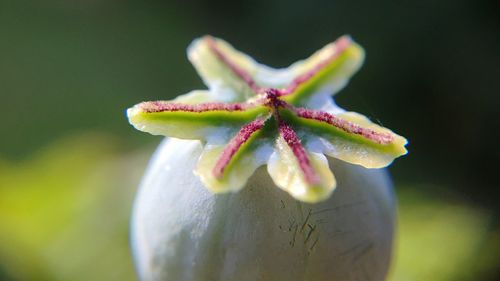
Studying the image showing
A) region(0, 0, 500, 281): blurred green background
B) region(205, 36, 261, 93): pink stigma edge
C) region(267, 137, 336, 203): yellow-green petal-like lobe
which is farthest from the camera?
region(0, 0, 500, 281): blurred green background

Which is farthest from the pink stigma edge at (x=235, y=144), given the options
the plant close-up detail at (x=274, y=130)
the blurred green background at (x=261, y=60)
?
the blurred green background at (x=261, y=60)

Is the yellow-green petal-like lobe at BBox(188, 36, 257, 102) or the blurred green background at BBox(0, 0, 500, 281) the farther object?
the blurred green background at BBox(0, 0, 500, 281)

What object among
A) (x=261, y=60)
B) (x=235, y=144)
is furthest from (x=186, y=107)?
(x=261, y=60)

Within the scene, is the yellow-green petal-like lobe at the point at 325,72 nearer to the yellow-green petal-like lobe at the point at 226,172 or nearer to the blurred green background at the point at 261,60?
the yellow-green petal-like lobe at the point at 226,172

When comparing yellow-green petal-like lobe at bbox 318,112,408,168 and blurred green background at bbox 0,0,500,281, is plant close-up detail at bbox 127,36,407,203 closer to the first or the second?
yellow-green petal-like lobe at bbox 318,112,408,168

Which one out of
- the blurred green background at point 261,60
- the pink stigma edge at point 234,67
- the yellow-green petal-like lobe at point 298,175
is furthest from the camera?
the blurred green background at point 261,60

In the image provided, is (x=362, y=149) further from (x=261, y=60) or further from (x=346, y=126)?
(x=261, y=60)

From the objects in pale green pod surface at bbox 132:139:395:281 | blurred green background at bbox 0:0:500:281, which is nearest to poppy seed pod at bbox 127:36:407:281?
pale green pod surface at bbox 132:139:395:281
